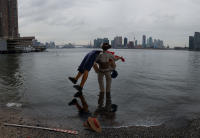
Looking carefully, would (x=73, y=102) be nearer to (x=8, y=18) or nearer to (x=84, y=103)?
(x=84, y=103)

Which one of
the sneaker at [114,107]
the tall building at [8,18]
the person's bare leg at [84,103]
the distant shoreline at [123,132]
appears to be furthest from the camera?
the tall building at [8,18]

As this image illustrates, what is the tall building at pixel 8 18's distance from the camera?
487ft

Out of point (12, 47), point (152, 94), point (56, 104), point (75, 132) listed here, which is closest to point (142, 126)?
point (75, 132)

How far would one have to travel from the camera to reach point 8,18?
16375 centimetres

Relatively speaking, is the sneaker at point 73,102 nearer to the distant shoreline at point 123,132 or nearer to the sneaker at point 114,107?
the sneaker at point 114,107

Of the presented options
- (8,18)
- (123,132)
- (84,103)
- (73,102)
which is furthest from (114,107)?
(8,18)

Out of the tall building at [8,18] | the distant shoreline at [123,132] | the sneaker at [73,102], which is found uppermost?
the tall building at [8,18]

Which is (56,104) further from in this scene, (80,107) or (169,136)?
(169,136)

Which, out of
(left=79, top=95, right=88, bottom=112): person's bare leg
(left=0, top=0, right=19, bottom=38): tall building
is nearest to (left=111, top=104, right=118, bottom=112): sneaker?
(left=79, top=95, right=88, bottom=112): person's bare leg

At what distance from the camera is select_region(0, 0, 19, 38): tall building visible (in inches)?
5846

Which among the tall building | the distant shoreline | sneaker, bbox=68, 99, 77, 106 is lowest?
the distant shoreline

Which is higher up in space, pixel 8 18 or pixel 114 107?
pixel 8 18

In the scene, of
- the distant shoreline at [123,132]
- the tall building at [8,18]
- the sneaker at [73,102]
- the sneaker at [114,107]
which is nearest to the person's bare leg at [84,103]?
the sneaker at [73,102]

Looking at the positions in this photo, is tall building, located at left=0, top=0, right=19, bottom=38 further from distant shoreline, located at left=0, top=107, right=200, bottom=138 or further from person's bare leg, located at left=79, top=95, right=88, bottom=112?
distant shoreline, located at left=0, top=107, right=200, bottom=138
